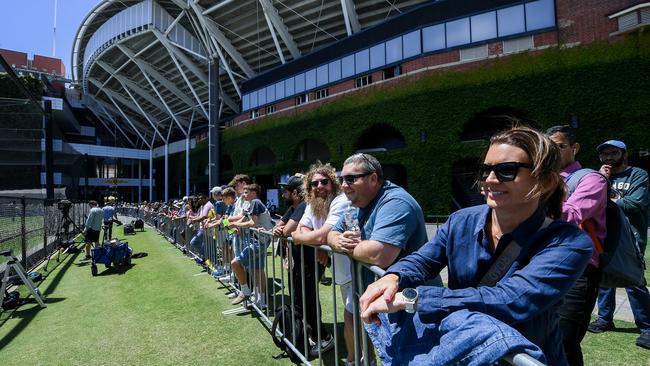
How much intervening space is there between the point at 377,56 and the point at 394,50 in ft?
4.46

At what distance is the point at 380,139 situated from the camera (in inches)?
987

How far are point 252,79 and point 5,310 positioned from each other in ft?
97.5

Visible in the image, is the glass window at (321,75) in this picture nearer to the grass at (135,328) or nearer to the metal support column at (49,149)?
the metal support column at (49,149)

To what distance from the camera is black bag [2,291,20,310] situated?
18.9 feet

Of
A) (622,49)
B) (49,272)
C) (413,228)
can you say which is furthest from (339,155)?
(413,228)

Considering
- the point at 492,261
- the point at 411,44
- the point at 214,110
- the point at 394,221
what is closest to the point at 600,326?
the point at 394,221

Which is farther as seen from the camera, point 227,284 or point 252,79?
point 252,79

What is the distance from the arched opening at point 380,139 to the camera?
24.1 m

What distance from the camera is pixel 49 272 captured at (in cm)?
886

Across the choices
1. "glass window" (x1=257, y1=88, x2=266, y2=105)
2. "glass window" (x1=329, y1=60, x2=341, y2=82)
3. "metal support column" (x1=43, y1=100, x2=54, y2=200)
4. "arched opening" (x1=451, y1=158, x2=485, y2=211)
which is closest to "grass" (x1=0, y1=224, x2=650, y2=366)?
"metal support column" (x1=43, y1=100, x2=54, y2=200)

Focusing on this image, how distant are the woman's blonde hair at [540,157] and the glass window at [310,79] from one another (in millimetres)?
26990

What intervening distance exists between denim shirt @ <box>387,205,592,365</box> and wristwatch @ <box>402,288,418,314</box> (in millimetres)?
20

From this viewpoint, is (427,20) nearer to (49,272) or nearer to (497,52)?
(497,52)

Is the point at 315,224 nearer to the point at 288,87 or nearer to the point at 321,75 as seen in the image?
the point at 321,75
